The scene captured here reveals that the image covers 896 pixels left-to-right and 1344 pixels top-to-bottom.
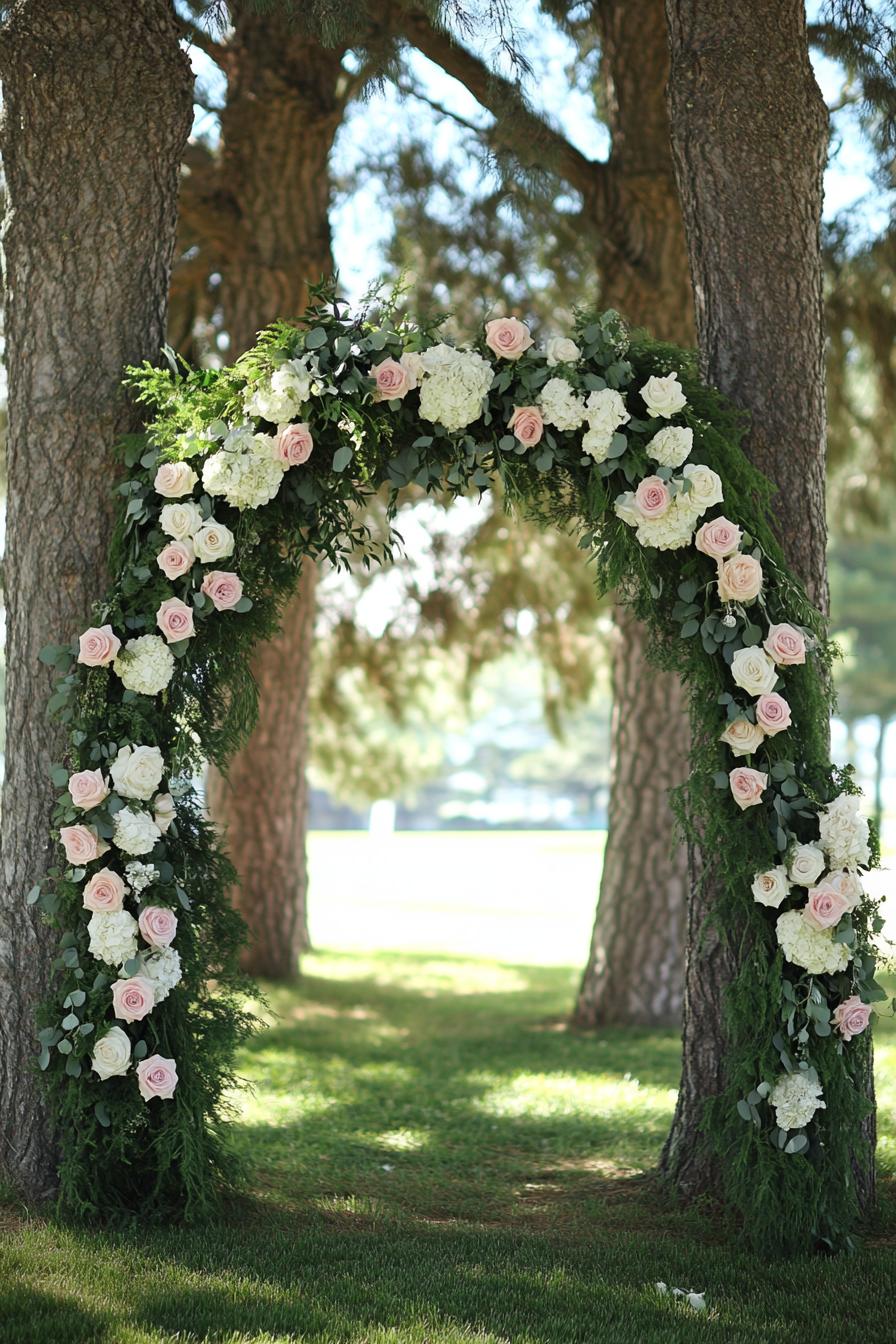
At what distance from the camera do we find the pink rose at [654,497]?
3.73m

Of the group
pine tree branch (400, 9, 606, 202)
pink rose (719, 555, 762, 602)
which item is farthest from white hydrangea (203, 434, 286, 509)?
pine tree branch (400, 9, 606, 202)

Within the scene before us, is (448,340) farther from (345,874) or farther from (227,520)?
(345,874)

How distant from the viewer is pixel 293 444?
3795 mm

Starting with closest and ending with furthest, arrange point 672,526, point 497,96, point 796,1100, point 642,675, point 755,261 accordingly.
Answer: point 796,1100 < point 672,526 < point 755,261 < point 497,96 < point 642,675

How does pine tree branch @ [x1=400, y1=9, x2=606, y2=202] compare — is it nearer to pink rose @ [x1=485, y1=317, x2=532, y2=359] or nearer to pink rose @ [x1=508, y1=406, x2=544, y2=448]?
pink rose @ [x1=485, y1=317, x2=532, y2=359]

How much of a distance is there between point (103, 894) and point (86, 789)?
0.31 metres

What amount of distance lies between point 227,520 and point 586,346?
1.21 metres

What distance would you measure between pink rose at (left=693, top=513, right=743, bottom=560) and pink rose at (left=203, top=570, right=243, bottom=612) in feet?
4.52

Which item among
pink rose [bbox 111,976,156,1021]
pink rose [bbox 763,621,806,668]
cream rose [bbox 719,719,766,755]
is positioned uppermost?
pink rose [bbox 763,621,806,668]

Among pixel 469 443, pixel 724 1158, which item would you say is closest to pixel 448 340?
pixel 469 443

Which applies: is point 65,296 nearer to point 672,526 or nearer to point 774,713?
point 672,526

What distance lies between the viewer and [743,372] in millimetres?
4109

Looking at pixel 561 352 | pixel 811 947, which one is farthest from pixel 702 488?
pixel 811 947

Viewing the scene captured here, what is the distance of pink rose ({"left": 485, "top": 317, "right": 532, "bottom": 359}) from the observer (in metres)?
3.89
